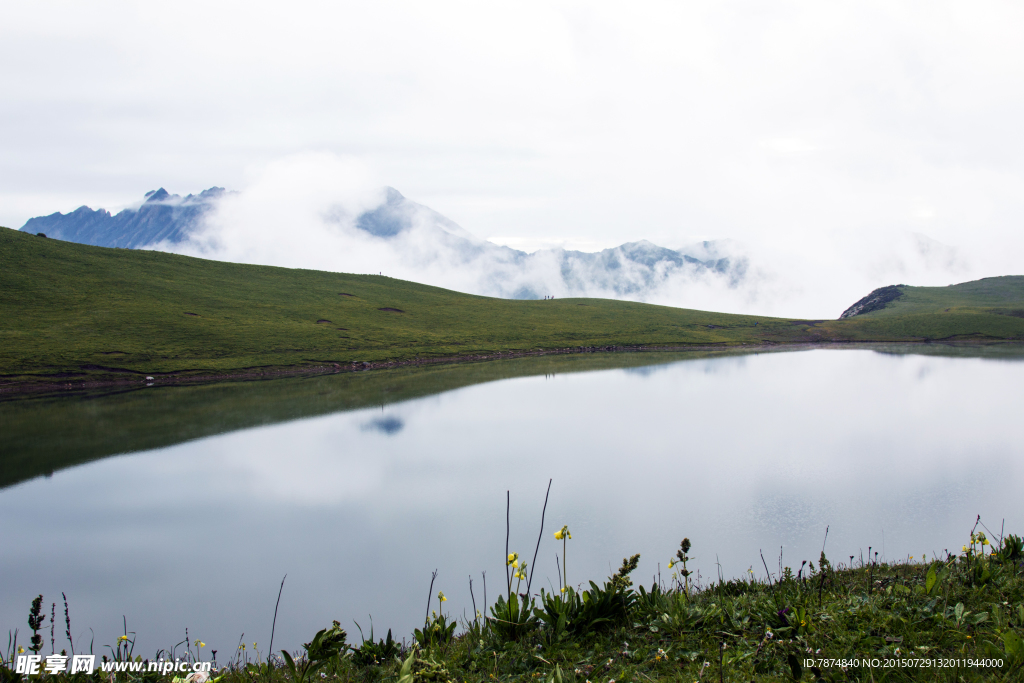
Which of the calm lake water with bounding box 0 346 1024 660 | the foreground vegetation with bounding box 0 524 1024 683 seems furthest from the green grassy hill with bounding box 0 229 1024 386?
the foreground vegetation with bounding box 0 524 1024 683

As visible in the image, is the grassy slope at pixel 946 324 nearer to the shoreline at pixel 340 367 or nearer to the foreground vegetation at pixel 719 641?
the shoreline at pixel 340 367

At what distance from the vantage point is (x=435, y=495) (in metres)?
16.2

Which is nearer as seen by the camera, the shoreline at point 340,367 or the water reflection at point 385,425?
the water reflection at point 385,425

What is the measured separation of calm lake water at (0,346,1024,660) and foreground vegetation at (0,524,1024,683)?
398 cm

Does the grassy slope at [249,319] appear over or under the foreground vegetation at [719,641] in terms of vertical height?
over

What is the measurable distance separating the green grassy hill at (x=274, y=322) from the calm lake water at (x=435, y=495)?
1534 centimetres

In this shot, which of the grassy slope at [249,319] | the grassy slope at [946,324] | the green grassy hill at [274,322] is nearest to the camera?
the green grassy hill at [274,322]

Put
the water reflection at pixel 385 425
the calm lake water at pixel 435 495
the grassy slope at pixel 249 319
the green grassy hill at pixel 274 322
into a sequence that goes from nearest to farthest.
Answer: the calm lake water at pixel 435 495 < the water reflection at pixel 385 425 < the green grassy hill at pixel 274 322 < the grassy slope at pixel 249 319

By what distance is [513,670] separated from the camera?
4828 mm

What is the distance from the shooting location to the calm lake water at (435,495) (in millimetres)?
10500

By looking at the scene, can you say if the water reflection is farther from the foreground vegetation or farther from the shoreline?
the shoreline

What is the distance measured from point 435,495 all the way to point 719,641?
1211cm

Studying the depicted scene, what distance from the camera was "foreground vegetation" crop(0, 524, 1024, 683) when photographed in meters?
4.15

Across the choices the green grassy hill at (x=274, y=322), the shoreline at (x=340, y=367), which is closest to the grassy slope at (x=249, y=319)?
the green grassy hill at (x=274, y=322)
